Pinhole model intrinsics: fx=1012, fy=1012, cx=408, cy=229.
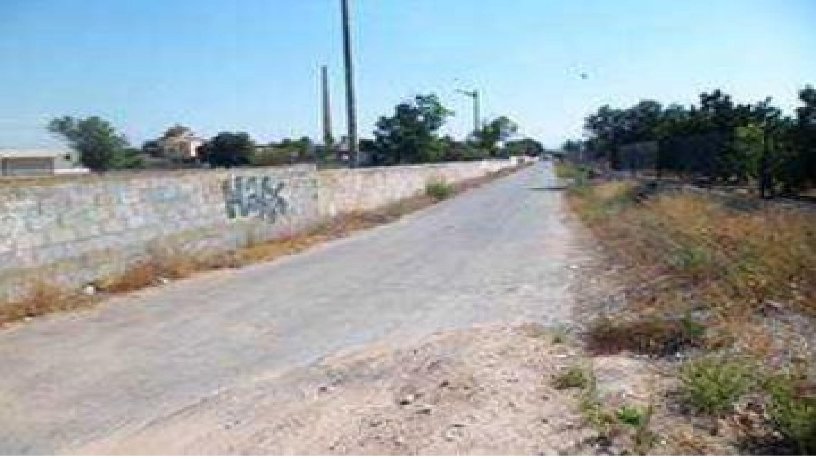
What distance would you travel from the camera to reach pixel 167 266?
587 inches

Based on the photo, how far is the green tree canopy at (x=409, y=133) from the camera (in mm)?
60219

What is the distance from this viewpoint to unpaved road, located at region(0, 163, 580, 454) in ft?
23.8

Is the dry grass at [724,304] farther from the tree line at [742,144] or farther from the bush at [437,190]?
the bush at [437,190]

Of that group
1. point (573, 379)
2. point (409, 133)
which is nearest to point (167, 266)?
point (573, 379)

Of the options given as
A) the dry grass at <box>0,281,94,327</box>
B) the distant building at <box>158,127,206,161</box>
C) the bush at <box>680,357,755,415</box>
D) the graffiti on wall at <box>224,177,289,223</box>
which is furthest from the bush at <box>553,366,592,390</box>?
the distant building at <box>158,127,206,161</box>

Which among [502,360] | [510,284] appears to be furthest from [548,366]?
[510,284]

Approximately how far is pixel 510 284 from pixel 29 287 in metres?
5.81

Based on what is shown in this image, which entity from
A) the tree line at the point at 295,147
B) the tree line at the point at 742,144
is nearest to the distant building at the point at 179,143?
the tree line at the point at 295,147

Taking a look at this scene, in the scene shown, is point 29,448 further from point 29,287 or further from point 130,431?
point 29,287

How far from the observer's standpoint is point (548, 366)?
753cm

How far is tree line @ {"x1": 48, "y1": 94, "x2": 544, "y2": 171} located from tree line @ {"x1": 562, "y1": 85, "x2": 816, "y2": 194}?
1245 cm

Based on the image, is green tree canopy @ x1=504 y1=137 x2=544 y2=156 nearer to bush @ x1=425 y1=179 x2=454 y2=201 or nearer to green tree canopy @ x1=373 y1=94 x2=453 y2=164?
green tree canopy @ x1=373 y1=94 x2=453 y2=164

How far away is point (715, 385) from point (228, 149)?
61.5 m

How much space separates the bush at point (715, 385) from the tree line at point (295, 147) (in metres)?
43.8
